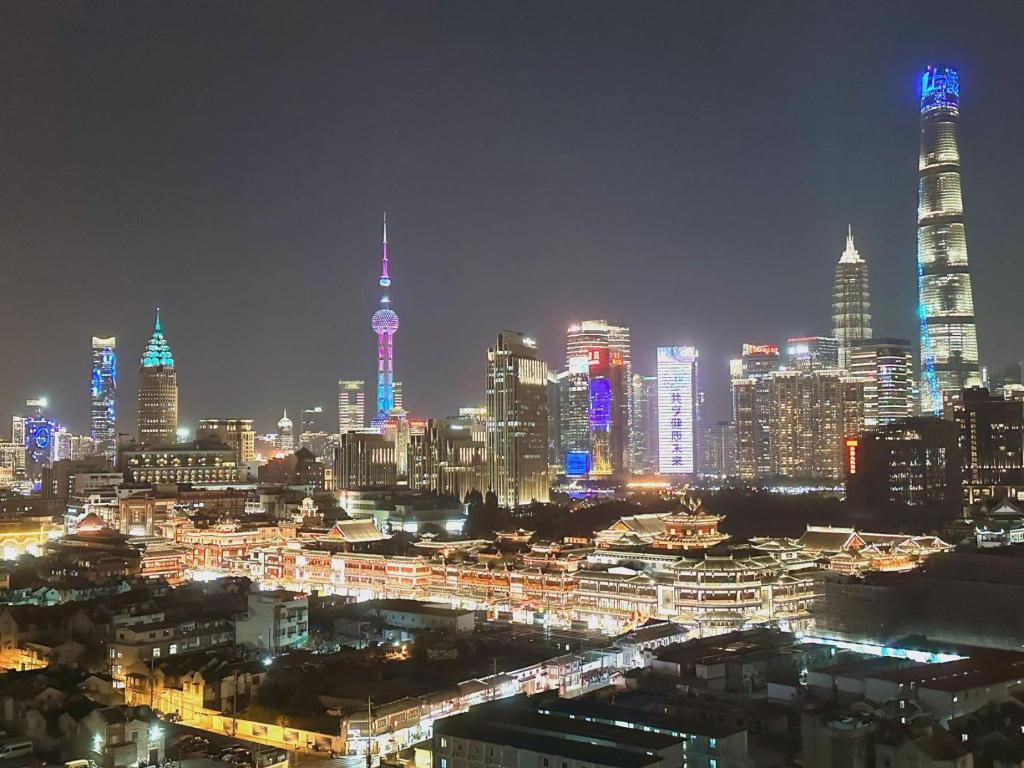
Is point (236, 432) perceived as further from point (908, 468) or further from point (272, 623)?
point (272, 623)

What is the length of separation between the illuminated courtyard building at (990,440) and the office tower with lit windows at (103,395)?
72.0 metres

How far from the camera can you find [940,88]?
2741 inches

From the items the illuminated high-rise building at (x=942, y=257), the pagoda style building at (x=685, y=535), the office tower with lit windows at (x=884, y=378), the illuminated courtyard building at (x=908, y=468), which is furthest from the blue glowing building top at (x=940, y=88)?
the pagoda style building at (x=685, y=535)

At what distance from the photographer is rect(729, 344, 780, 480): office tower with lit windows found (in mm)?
94812

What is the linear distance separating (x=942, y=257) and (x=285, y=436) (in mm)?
72327

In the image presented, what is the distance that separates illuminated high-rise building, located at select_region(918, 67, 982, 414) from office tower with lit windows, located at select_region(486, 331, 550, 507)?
3104cm

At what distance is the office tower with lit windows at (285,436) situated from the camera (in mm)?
111250

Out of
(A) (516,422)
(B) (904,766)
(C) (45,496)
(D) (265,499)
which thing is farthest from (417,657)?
(C) (45,496)

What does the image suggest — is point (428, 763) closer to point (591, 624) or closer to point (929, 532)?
point (591, 624)

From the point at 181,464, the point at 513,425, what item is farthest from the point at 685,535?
the point at 181,464

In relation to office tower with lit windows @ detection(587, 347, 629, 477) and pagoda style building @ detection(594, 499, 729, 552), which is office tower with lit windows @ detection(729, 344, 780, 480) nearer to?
office tower with lit windows @ detection(587, 347, 629, 477)

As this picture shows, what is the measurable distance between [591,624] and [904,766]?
50.0ft

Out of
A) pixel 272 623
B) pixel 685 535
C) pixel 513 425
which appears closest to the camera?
pixel 272 623

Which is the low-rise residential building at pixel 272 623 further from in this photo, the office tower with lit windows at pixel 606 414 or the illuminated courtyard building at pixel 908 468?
the office tower with lit windows at pixel 606 414
